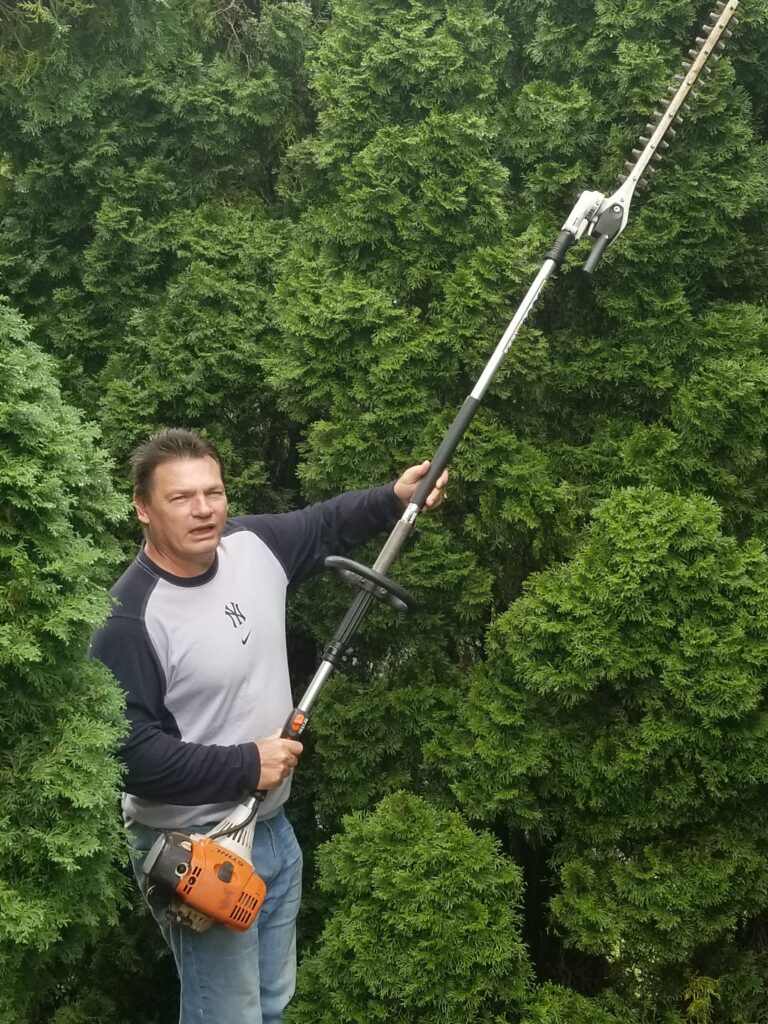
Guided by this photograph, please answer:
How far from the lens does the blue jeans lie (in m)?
2.85

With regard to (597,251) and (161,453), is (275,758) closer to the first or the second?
(161,453)

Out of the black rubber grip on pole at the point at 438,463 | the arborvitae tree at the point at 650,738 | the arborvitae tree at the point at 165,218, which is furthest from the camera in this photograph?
the arborvitae tree at the point at 165,218

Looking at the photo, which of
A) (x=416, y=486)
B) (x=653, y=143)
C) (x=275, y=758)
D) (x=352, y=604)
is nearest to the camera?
(x=275, y=758)

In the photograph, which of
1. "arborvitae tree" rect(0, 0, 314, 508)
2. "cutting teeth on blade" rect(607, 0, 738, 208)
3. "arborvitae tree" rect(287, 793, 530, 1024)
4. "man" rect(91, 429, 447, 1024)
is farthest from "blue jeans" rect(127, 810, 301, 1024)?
"cutting teeth on blade" rect(607, 0, 738, 208)

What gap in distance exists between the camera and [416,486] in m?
3.17

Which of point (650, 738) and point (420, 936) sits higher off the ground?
point (650, 738)

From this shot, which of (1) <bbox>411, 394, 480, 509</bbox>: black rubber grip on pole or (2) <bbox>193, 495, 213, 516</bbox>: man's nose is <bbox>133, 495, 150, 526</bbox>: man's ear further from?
(1) <bbox>411, 394, 480, 509</bbox>: black rubber grip on pole

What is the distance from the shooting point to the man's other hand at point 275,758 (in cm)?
272

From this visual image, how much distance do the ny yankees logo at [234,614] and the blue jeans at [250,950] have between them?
619 millimetres

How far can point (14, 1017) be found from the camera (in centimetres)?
216

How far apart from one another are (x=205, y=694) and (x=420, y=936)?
3.29ft

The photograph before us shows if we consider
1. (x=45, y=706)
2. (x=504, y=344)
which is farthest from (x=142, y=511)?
(x=504, y=344)

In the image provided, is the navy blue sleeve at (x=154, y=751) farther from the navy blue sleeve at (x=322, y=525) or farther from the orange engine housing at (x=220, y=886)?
the navy blue sleeve at (x=322, y=525)

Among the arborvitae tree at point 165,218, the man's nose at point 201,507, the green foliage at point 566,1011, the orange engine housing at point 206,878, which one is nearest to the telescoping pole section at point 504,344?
the orange engine housing at point 206,878
